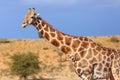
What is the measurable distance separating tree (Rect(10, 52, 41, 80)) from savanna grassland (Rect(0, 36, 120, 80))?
91 centimetres

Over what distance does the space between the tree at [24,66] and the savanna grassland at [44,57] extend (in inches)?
35.9

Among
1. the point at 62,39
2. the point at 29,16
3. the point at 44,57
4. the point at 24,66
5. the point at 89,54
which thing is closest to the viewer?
the point at 29,16

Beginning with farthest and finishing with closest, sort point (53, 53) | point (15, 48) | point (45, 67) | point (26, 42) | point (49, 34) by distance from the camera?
point (26, 42)
point (15, 48)
point (53, 53)
point (45, 67)
point (49, 34)

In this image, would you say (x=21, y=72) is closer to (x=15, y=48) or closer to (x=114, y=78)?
(x=15, y=48)

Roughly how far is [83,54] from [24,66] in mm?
22441

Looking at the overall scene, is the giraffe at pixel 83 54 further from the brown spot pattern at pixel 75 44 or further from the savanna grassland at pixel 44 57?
the savanna grassland at pixel 44 57

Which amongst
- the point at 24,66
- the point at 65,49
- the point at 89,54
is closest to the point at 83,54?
the point at 89,54

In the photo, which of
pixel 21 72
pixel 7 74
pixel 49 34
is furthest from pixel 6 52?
pixel 49 34

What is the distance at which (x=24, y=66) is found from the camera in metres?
31.6

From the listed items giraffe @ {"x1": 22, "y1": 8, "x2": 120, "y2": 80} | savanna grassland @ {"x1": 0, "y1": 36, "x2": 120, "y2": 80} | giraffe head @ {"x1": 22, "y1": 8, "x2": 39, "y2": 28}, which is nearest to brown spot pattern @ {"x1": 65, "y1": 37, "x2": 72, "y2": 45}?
giraffe @ {"x1": 22, "y1": 8, "x2": 120, "y2": 80}

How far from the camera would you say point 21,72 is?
31.5 m

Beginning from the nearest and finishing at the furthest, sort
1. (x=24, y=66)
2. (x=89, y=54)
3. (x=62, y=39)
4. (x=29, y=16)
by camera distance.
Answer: (x=29, y=16) < (x=89, y=54) < (x=62, y=39) < (x=24, y=66)

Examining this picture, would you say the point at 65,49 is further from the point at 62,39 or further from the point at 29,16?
the point at 29,16

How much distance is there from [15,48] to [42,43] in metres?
4.19
